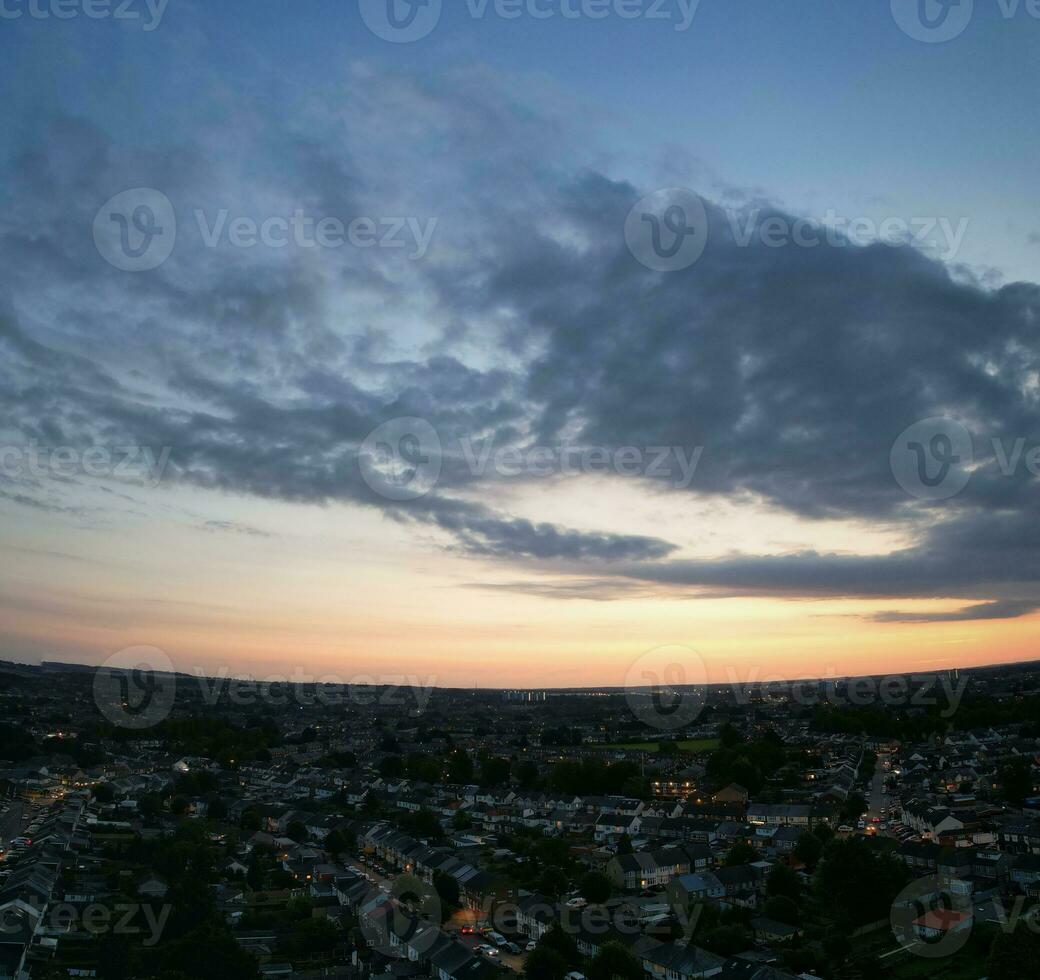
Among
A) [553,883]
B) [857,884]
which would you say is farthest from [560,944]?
[857,884]

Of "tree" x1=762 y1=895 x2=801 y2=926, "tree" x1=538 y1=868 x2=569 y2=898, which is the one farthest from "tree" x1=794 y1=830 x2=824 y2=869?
"tree" x1=538 y1=868 x2=569 y2=898

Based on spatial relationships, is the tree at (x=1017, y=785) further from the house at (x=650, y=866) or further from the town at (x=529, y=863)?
the house at (x=650, y=866)

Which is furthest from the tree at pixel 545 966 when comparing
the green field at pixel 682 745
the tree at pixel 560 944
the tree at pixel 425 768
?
the green field at pixel 682 745

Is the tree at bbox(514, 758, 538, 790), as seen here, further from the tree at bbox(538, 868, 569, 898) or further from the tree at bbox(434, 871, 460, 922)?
the tree at bbox(538, 868, 569, 898)

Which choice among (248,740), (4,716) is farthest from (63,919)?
(4,716)

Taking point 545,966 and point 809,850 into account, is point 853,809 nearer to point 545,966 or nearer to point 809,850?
point 809,850

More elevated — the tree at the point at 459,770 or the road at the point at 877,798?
the road at the point at 877,798
